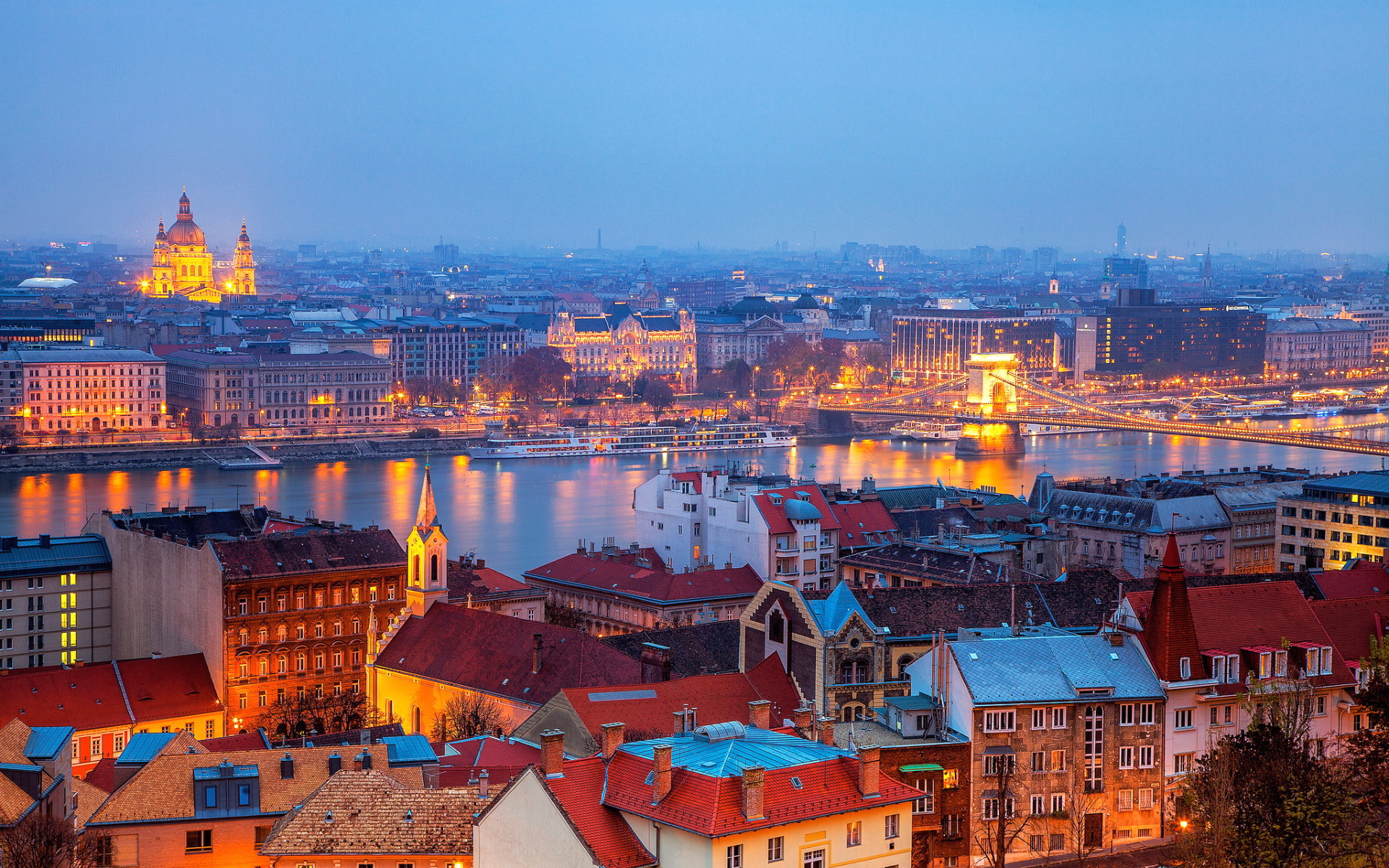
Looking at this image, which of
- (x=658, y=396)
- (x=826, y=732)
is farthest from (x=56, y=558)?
(x=658, y=396)

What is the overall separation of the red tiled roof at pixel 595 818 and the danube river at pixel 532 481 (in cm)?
1025

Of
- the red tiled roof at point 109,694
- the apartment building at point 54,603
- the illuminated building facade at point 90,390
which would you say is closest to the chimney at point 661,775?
the red tiled roof at point 109,694

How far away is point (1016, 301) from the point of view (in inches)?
2896

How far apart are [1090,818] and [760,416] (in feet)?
105

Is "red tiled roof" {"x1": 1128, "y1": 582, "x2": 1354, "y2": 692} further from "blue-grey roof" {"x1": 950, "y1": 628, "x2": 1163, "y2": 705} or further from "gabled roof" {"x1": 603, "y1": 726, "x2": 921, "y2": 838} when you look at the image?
"gabled roof" {"x1": 603, "y1": 726, "x2": 921, "y2": 838}

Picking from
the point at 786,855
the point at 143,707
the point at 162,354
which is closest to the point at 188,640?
the point at 143,707

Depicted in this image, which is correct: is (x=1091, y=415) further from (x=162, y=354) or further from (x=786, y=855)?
(x=786, y=855)

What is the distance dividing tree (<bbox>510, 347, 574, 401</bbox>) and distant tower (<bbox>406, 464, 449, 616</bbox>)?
2980cm

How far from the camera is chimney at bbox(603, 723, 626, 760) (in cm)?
660

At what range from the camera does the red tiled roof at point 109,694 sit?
1058 centimetres

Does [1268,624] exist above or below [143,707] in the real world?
above

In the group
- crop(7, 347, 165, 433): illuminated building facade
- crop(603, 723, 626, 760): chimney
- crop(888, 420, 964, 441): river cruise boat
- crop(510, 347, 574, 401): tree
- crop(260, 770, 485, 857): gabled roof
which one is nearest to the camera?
crop(260, 770, 485, 857): gabled roof

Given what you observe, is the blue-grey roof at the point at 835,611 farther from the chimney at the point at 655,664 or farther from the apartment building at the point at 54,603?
→ the apartment building at the point at 54,603

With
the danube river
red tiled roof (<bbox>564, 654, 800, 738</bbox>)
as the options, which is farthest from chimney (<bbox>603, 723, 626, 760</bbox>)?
the danube river
